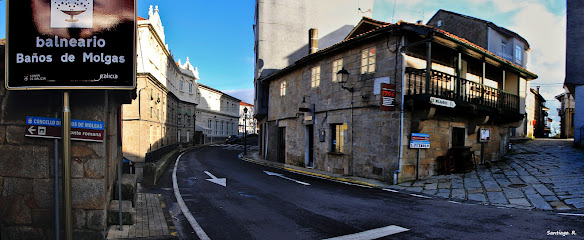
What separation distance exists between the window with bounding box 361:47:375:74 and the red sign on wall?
1578 millimetres

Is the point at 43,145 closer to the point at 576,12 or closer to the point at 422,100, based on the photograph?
the point at 422,100

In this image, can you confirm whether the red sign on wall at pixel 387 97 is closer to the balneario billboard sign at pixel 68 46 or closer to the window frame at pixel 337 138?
the window frame at pixel 337 138

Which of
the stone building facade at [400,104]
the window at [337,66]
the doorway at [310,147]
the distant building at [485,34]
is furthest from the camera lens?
the distant building at [485,34]

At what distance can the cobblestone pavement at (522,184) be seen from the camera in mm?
8789

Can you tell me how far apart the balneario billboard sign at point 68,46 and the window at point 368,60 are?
11.6 metres

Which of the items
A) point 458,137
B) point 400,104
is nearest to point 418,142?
point 400,104

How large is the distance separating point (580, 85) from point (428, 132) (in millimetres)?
12861

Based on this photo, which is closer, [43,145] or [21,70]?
[21,70]

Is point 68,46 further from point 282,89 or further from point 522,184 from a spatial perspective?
point 282,89

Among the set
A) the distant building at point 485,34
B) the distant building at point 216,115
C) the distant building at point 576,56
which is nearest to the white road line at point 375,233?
the distant building at point 576,56

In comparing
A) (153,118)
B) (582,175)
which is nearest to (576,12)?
(582,175)

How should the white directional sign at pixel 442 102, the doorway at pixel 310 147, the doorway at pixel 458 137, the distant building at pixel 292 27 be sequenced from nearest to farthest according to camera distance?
1. the white directional sign at pixel 442 102
2. the doorway at pixel 458 137
3. the doorway at pixel 310 147
4. the distant building at pixel 292 27

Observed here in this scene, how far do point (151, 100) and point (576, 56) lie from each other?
2899 cm

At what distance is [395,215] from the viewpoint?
7230 millimetres
